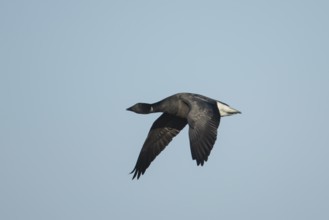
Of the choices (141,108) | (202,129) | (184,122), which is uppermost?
(141,108)

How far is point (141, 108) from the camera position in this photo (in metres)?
26.5

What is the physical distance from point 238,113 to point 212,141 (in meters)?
3.73

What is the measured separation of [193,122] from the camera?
23.1 meters

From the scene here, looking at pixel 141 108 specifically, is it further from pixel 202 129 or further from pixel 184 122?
pixel 202 129

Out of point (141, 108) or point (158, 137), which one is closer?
point (141, 108)

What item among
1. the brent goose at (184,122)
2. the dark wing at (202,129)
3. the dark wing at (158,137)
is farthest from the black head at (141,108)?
the dark wing at (202,129)

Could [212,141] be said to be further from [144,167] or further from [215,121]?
[144,167]

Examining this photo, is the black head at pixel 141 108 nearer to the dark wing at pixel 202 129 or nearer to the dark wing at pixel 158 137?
the dark wing at pixel 158 137

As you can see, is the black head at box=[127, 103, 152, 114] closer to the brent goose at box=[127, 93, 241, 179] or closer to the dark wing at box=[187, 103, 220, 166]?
the brent goose at box=[127, 93, 241, 179]

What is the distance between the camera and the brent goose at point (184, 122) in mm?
22438

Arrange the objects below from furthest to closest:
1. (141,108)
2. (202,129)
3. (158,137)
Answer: (158,137), (141,108), (202,129)

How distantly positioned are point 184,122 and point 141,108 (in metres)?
1.67

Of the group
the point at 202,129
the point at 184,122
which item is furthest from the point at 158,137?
the point at 202,129

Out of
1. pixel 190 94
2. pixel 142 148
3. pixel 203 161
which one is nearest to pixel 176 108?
pixel 190 94
